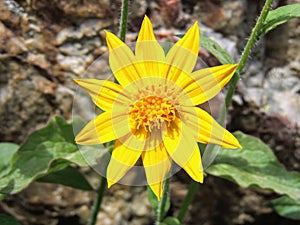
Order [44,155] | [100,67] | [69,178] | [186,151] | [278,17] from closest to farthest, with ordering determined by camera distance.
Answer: [186,151] < [278,17] < [44,155] < [69,178] < [100,67]

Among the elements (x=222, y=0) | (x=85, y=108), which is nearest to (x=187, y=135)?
(x=85, y=108)

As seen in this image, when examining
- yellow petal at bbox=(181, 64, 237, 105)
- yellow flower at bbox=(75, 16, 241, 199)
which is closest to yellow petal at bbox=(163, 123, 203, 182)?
yellow flower at bbox=(75, 16, 241, 199)

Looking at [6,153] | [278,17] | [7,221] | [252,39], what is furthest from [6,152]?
[278,17]

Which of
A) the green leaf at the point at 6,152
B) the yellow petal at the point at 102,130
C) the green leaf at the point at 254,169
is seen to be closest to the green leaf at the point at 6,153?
the green leaf at the point at 6,152

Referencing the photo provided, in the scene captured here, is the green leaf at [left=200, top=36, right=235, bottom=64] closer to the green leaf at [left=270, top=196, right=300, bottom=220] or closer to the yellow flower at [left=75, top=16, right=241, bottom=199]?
the yellow flower at [left=75, top=16, right=241, bottom=199]

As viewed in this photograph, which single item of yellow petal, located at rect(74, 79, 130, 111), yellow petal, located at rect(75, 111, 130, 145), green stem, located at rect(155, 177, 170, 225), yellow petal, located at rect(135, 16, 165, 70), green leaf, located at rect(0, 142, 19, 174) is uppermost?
yellow petal, located at rect(135, 16, 165, 70)

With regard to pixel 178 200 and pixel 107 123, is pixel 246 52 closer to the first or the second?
pixel 107 123

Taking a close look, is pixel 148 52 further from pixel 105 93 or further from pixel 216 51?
pixel 216 51
